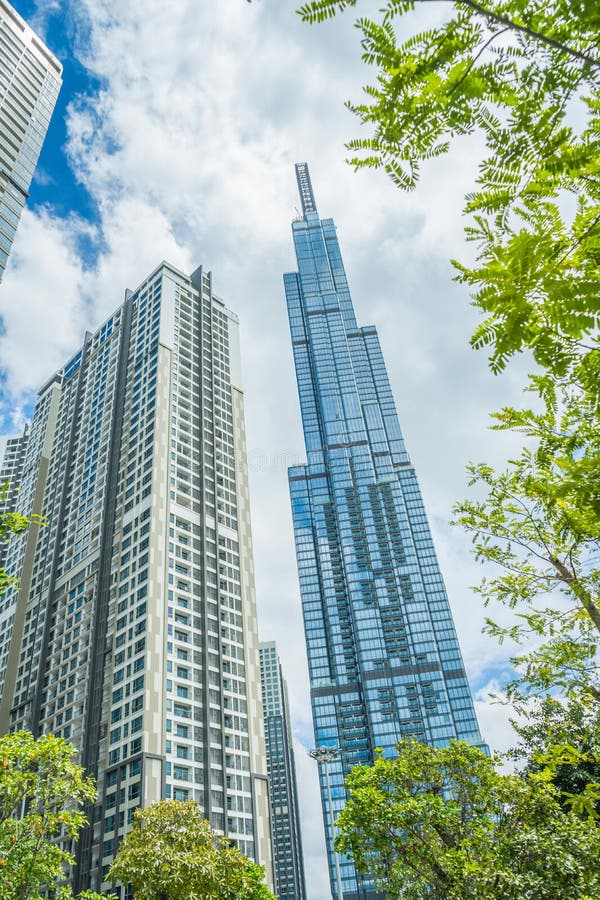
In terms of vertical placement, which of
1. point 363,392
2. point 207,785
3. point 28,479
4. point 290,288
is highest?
point 290,288

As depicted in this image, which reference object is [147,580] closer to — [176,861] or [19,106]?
[176,861]

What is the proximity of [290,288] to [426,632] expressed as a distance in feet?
337

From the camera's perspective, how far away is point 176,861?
21.2 metres

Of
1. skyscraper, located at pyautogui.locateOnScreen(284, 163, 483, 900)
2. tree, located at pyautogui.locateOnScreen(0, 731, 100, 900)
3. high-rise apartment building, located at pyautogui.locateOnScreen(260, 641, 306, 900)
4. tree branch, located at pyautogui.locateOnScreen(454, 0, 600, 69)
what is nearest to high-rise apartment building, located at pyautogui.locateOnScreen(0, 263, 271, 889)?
tree, located at pyautogui.locateOnScreen(0, 731, 100, 900)

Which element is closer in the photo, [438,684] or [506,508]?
[506,508]

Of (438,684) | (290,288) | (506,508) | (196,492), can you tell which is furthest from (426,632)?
(506,508)

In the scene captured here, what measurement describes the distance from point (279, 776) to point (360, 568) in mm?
83016

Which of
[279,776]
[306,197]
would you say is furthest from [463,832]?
[306,197]

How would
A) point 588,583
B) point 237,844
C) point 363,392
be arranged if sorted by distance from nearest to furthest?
point 588,583 → point 237,844 → point 363,392

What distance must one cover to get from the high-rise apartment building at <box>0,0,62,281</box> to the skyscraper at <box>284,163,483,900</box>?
91004 mm

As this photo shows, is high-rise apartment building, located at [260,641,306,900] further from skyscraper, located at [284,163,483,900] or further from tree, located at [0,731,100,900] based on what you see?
tree, located at [0,731,100,900]

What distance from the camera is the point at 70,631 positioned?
205 feet

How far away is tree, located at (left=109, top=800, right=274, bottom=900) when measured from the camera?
20.8 m

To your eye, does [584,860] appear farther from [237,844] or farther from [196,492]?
[196,492]
